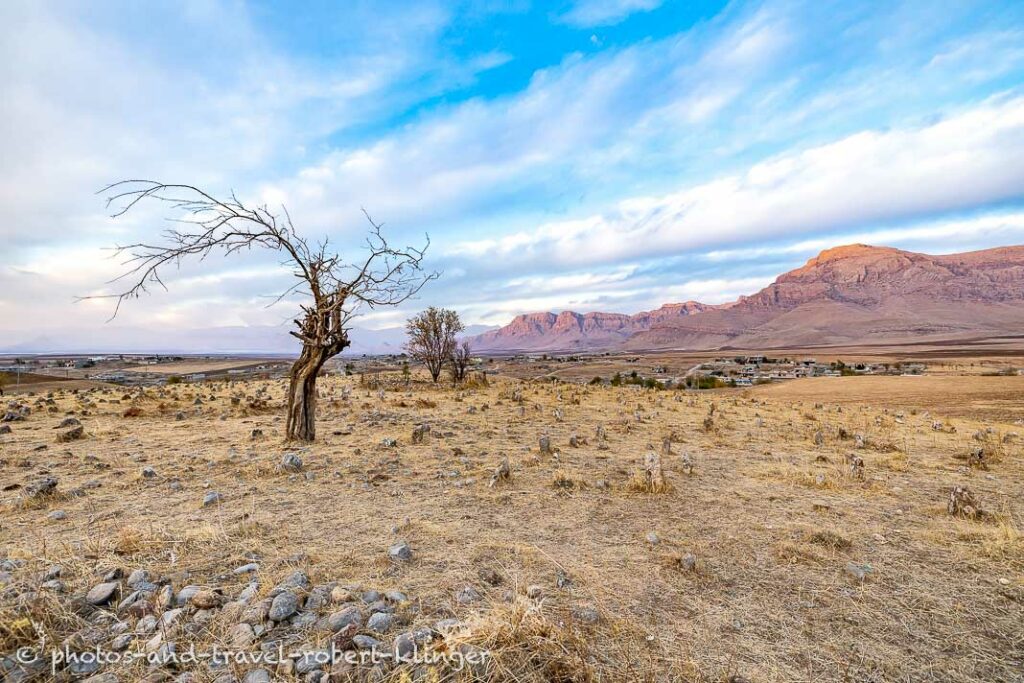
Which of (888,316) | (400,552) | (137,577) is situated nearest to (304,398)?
(137,577)

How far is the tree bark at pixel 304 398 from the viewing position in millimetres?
8945

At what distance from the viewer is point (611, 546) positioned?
4465 mm

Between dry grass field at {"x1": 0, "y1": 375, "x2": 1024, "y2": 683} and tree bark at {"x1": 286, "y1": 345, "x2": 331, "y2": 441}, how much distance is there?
426mm

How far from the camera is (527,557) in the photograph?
4.09 m

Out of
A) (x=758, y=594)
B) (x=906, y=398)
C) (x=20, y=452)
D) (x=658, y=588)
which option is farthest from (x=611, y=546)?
(x=906, y=398)

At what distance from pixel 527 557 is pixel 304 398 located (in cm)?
674

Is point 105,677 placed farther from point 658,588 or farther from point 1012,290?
point 1012,290

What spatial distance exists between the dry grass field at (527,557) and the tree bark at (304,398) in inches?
16.8

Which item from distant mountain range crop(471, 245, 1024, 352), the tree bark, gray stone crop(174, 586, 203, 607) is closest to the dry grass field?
gray stone crop(174, 586, 203, 607)

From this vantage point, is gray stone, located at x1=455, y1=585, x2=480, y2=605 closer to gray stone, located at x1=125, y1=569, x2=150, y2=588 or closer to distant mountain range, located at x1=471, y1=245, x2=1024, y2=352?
gray stone, located at x1=125, y1=569, x2=150, y2=588

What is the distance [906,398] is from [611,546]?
25.9 metres

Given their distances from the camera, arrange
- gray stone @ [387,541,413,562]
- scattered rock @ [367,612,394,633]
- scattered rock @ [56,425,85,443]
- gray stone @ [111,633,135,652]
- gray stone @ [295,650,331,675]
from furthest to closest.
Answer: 1. scattered rock @ [56,425,85,443]
2. gray stone @ [387,541,413,562]
3. scattered rock @ [367,612,394,633]
4. gray stone @ [111,633,135,652]
5. gray stone @ [295,650,331,675]

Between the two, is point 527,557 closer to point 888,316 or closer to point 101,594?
point 101,594

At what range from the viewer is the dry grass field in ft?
9.00
